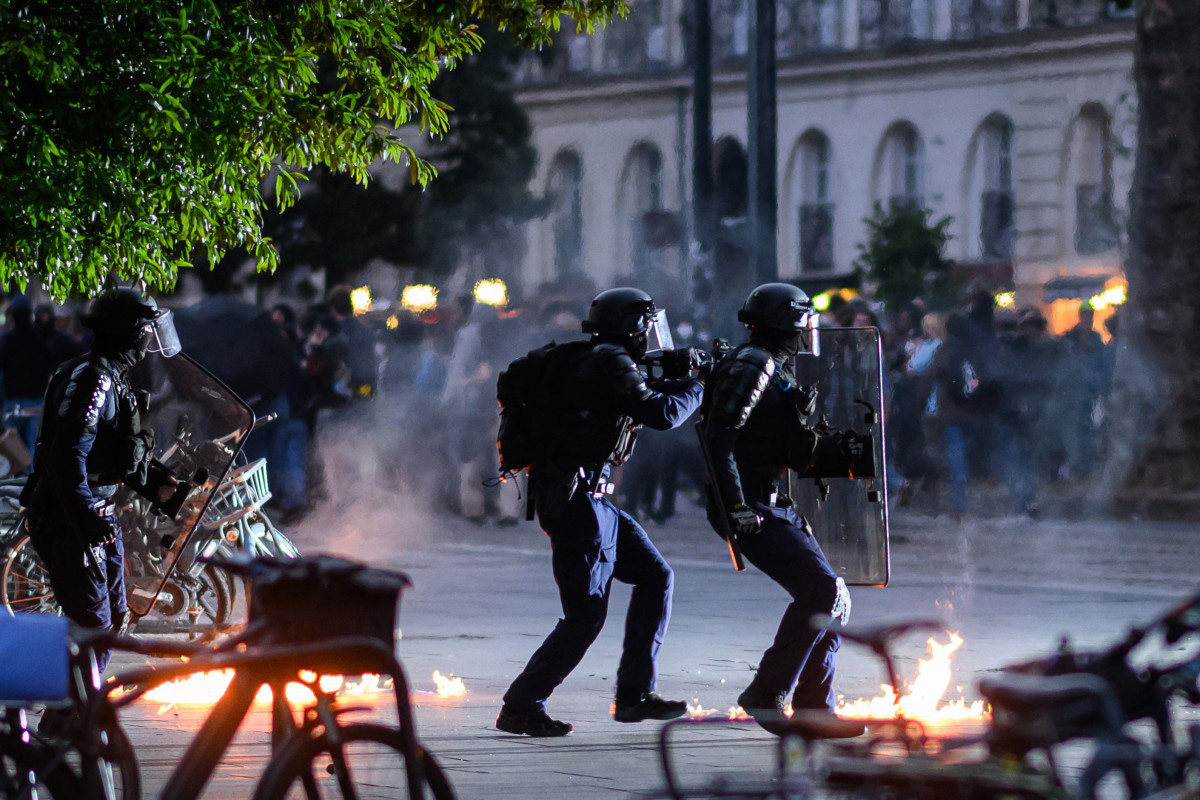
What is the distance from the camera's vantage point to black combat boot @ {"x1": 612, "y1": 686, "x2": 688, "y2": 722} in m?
7.54

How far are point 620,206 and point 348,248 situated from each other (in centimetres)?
489

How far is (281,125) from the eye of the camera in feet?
30.7

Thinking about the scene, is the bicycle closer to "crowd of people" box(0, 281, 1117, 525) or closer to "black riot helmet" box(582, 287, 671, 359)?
"black riot helmet" box(582, 287, 671, 359)

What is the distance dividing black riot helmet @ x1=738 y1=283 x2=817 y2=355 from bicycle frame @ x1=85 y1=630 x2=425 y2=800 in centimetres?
337

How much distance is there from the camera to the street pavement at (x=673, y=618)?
6.98 metres

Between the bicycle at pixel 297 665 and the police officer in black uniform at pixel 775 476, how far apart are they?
2.96 metres

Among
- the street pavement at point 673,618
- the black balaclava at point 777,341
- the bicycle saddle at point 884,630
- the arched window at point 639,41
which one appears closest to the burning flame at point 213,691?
the street pavement at point 673,618

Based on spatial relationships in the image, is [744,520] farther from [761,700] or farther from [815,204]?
[815,204]

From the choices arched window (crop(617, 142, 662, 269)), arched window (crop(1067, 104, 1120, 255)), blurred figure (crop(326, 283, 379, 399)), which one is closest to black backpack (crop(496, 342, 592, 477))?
blurred figure (crop(326, 283, 379, 399))

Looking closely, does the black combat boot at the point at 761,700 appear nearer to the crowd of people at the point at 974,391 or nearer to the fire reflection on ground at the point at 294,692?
the fire reflection on ground at the point at 294,692

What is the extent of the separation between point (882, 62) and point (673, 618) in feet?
75.6

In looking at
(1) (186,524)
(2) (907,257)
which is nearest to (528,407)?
(1) (186,524)

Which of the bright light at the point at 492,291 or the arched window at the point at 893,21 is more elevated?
the arched window at the point at 893,21

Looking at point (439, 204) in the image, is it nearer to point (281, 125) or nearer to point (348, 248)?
point (348, 248)
